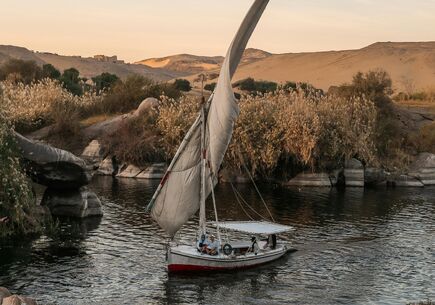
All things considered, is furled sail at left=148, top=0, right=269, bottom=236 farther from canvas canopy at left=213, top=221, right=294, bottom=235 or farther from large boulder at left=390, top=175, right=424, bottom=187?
→ large boulder at left=390, top=175, right=424, bottom=187

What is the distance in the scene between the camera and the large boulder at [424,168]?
236ft

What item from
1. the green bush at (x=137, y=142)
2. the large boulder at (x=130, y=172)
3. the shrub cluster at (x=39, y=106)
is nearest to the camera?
the large boulder at (x=130, y=172)

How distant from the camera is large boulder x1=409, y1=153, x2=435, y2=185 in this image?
236 ft

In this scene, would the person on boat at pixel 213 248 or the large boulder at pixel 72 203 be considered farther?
the large boulder at pixel 72 203

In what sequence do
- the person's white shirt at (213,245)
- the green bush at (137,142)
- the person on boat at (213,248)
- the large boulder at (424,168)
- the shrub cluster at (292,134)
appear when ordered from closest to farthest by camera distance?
the person on boat at (213,248)
the person's white shirt at (213,245)
the shrub cluster at (292,134)
the large boulder at (424,168)
the green bush at (137,142)

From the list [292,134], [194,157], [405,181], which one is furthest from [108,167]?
[194,157]

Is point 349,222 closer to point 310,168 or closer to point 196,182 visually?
point 196,182

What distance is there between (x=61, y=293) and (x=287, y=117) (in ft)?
142

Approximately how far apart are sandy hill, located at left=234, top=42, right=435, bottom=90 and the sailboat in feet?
393

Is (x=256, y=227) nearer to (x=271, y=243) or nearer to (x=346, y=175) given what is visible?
(x=271, y=243)

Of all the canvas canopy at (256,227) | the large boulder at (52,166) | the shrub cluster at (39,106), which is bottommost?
the canvas canopy at (256,227)

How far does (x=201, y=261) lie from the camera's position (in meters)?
33.3

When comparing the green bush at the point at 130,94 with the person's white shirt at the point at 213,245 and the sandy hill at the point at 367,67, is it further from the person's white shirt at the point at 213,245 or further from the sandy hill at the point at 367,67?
the sandy hill at the point at 367,67

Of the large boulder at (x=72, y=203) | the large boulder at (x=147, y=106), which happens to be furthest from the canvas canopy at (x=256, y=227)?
the large boulder at (x=147, y=106)
